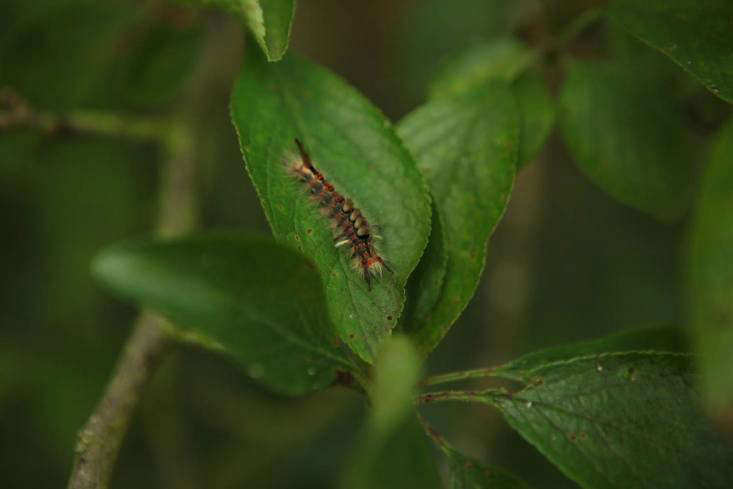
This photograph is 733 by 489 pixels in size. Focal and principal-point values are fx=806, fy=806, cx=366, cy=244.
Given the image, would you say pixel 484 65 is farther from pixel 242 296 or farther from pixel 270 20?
pixel 242 296

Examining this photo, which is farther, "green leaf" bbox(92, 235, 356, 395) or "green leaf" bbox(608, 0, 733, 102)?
"green leaf" bbox(608, 0, 733, 102)

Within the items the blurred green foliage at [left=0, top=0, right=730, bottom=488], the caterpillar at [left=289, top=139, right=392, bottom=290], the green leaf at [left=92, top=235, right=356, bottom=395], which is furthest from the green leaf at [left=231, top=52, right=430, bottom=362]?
the blurred green foliage at [left=0, top=0, right=730, bottom=488]

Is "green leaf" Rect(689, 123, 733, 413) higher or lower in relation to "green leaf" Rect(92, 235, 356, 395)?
higher

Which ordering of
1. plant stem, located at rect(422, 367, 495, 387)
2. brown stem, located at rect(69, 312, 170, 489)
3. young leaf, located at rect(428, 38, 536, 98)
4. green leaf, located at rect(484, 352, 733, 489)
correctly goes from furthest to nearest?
young leaf, located at rect(428, 38, 536, 98) < brown stem, located at rect(69, 312, 170, 489) < plant stem, located at rect(422, 367, 495, 387) < green leaf, located at rect(484, 352, 733, 489)

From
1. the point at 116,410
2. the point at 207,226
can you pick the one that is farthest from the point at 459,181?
the point at 207,226

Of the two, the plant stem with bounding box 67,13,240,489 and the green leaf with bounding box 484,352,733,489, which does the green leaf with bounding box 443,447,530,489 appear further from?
the plant stem with bounding box 67,13,240,489

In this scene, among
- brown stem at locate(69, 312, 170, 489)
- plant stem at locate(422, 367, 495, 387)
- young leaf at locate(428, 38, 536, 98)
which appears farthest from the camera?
young leaf at locate(428, 38, 536, 98)

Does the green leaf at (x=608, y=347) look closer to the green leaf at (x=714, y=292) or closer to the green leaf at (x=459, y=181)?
the green leaf at (x=459, y=181)

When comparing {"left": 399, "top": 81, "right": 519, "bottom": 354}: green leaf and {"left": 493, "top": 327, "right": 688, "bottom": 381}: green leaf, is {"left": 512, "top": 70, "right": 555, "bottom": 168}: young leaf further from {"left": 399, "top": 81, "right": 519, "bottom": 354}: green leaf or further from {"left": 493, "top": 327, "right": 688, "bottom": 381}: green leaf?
{"left": 493, "top": 327, "right": 688, "bottom": 381}: green leaf

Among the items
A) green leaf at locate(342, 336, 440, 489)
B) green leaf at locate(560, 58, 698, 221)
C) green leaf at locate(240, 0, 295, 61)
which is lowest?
green leaf at locate(342, 336, 440, 489)
